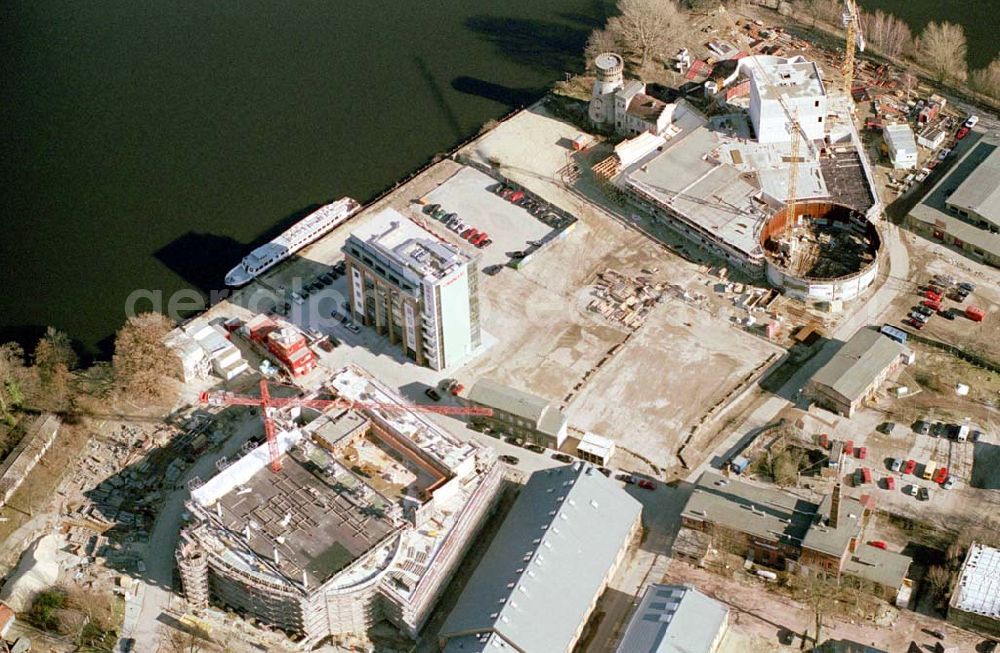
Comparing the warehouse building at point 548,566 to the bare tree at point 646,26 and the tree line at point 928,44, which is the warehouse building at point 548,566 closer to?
the bare tree at point 646,26

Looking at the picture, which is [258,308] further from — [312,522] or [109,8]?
[109,8]

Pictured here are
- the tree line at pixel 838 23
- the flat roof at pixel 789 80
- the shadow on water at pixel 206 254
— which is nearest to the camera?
the shadow on water at pixel 206 254

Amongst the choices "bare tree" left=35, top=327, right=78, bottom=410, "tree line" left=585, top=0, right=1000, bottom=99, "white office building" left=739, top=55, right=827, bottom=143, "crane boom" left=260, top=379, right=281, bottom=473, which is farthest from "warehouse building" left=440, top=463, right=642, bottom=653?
"tree line" left=585, top=0, right=1000, bottom=99

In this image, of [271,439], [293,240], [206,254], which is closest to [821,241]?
[293,240]

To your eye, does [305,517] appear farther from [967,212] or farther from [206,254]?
[967,212]

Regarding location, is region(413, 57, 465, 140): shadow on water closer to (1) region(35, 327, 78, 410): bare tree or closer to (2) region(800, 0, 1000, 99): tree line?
(2) region(800, 0, 1000, 99): tree line

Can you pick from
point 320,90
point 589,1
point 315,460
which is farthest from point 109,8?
point 315,460

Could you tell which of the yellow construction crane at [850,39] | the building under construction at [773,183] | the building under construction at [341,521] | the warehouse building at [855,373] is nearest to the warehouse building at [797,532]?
the warehouse building at [855,373]

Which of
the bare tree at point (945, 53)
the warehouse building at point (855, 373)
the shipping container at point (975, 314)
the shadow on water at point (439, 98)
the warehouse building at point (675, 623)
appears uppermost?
the bare tree at point (945, 53)
